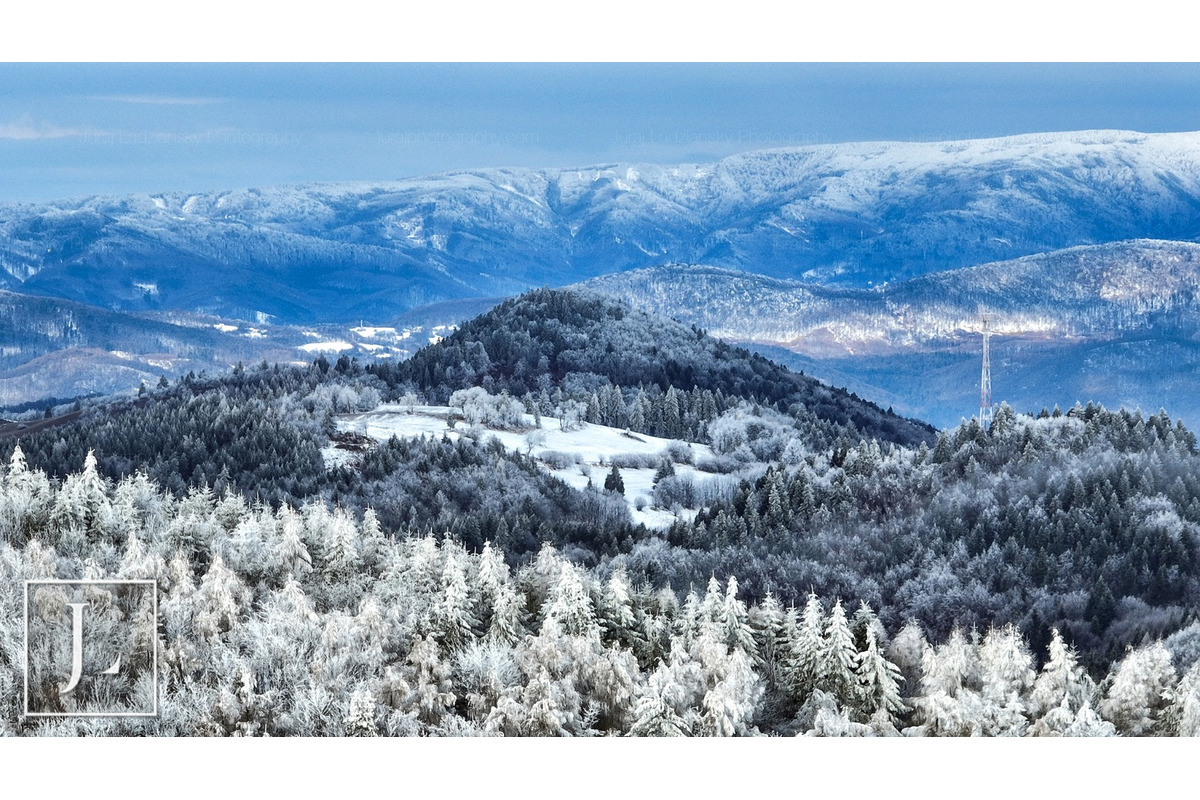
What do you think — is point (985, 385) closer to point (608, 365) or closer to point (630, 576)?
point (630, 576)

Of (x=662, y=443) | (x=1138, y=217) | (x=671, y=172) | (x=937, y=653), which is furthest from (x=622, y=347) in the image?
(x=937, y=653)

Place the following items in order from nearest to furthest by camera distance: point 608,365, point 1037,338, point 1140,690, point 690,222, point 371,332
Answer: point 1140,690, point 1037,338, point 608,365, point 690,222, point 371,332

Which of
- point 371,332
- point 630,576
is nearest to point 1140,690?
point 630,576

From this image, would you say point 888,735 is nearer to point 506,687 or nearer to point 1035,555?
point 1035,555

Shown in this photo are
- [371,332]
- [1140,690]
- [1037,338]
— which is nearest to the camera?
[1140,690]

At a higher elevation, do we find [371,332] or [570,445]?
[371,332]

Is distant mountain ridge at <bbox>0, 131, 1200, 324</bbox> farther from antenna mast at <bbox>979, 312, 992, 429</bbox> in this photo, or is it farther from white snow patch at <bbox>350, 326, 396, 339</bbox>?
white snow patch at <bbox>350, 326, 396, 339</bbox>
